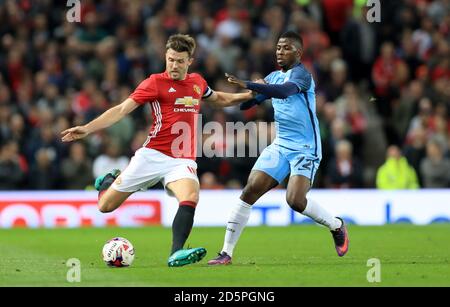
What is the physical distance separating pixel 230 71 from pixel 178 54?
32.3 feet

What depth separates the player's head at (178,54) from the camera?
11.5 metres

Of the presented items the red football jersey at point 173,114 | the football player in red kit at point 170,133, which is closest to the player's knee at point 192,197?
the football player in red kit at point 170,133

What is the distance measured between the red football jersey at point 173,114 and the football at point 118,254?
107cm

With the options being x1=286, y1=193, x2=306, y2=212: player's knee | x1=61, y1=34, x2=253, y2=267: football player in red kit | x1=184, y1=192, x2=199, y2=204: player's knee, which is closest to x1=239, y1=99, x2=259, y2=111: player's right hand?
x1=61, y1=34, x2=253, y2=267: football player in red kit

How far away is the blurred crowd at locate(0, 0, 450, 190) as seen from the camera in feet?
65.1

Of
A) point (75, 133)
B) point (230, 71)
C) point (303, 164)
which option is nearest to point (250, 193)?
point (303, 164)

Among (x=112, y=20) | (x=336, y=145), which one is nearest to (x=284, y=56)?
(x=336, y=145)

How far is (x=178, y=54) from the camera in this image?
11555 mm

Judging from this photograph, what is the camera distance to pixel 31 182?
19875 mm

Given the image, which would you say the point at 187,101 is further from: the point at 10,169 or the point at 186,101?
the point at 10,169

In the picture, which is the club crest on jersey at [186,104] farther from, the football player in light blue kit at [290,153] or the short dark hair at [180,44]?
the football player in light blue kit at [290,153]
